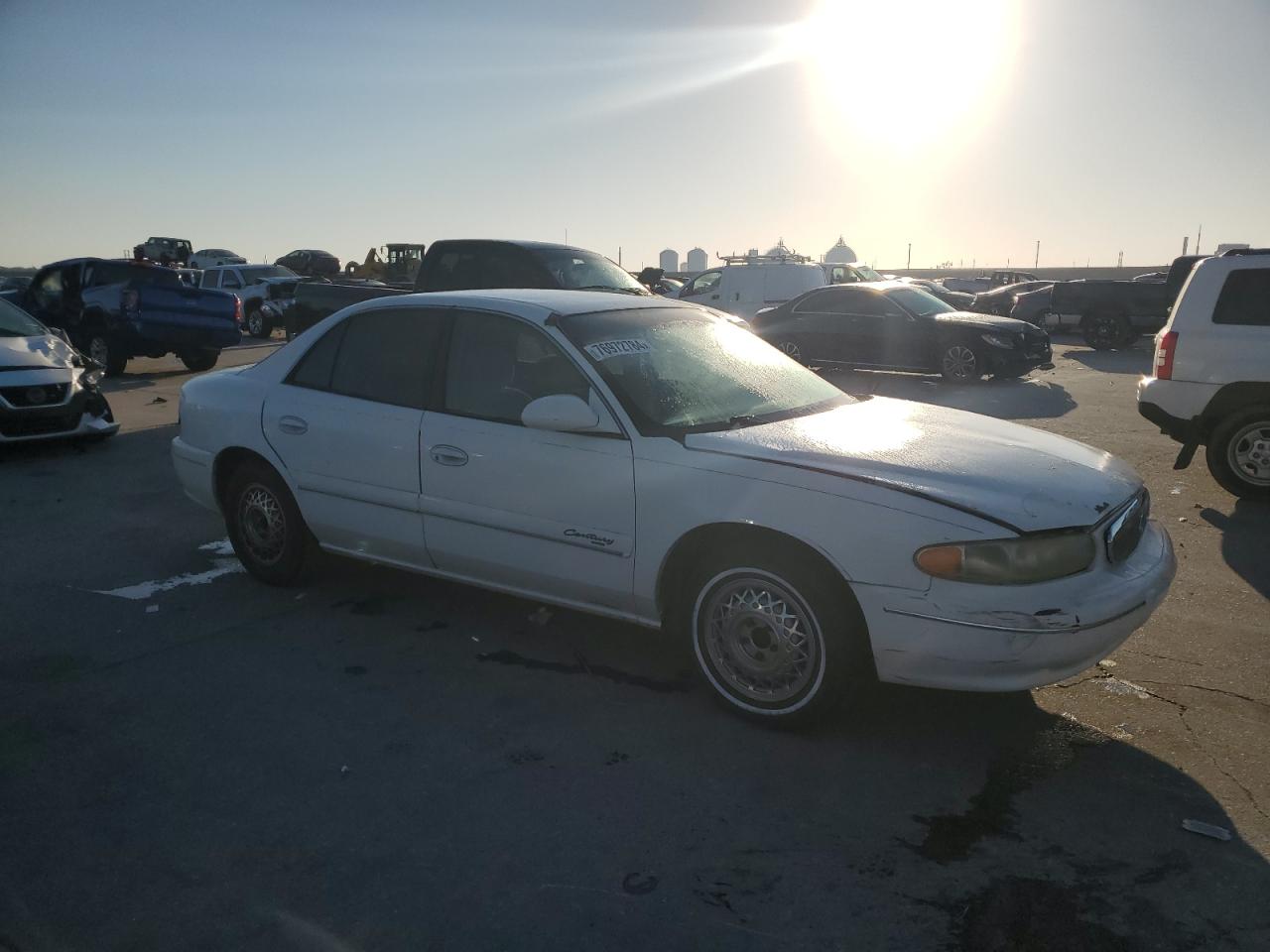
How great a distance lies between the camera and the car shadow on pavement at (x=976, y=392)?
12.5m

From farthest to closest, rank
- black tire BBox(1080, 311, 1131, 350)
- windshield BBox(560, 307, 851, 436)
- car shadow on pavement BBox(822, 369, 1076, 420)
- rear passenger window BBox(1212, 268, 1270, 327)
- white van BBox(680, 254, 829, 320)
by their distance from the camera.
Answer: black tire BBox(1080, 311, 1131, 350), white van BBox(680, 254, 829, 320), car shadow on pavement BBox(822, 369, 1076, 420), rear passenger window BBox(1212, 268, 1270, 327), windshield BBox(560, 307, 851, 436)

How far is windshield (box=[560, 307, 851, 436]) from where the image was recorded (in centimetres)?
421

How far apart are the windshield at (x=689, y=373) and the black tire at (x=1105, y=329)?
18898 mm

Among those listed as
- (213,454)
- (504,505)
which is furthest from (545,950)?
(213,454)

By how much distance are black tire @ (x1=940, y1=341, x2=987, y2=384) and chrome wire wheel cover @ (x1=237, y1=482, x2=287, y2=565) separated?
38.8ft

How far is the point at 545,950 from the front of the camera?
260 cm

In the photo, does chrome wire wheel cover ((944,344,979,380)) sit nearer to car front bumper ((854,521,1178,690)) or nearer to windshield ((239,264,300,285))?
car front bumper ((854,521,1178,690))

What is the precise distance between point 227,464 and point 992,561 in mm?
4102

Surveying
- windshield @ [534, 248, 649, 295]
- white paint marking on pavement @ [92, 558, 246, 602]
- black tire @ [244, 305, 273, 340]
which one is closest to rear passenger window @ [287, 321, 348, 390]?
white paint marking on pavement @ [92, 558, 246, 602]

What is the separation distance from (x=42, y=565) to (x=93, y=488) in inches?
87.7

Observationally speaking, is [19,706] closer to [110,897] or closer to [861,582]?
[110,897]

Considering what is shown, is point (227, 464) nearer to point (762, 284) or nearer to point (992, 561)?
point (992, 561)

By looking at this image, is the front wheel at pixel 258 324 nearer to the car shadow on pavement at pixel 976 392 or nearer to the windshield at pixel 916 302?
the car shadow on pavement at pixel 976 392

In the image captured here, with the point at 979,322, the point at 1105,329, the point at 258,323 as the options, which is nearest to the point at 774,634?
the point at 979,322
